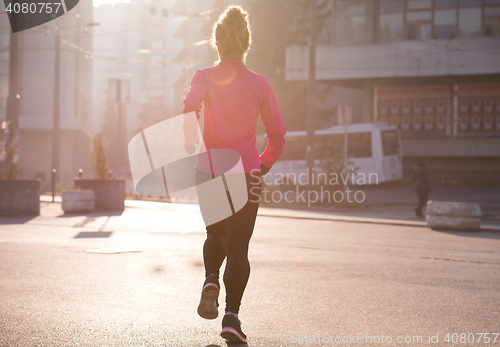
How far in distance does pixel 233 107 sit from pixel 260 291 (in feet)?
8.26

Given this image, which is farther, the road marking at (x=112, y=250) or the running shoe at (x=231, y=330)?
the road marking at (x=112, y=250)

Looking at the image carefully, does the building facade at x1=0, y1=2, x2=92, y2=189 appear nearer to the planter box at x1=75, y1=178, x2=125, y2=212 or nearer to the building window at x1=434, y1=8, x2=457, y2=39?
the building window at x1=434, y1=8, x2=457, y2=39

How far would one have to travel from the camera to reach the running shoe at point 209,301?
398cm

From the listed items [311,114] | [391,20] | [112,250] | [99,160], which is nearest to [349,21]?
[391,20]

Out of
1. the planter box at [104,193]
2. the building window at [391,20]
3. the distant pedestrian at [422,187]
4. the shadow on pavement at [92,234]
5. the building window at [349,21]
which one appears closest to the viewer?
the shadow on pavement at [92,234]

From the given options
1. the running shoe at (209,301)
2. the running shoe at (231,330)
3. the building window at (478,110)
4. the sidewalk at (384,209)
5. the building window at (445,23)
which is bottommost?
the sidewalk at (384,209)

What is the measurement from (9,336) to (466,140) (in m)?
36.6

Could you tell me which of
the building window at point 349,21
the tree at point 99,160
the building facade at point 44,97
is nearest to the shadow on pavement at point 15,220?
the tree at point 99,160

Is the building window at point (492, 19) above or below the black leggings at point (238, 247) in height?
above

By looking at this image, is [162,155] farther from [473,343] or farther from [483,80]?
[473,343]

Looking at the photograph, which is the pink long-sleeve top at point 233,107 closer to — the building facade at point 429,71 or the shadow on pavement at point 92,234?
the shadow on pavement at point 92,234

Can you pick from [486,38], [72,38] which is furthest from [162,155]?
[486,38]

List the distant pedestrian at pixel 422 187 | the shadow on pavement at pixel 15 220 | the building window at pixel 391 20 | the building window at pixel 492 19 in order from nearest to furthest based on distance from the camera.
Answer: the shadow on pavement at pixel 15 220 → the distant pedestrian at pixel 422 187 → the building window at pixel 492 19 → the building window at pixel 391 20

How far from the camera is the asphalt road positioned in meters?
4.41
